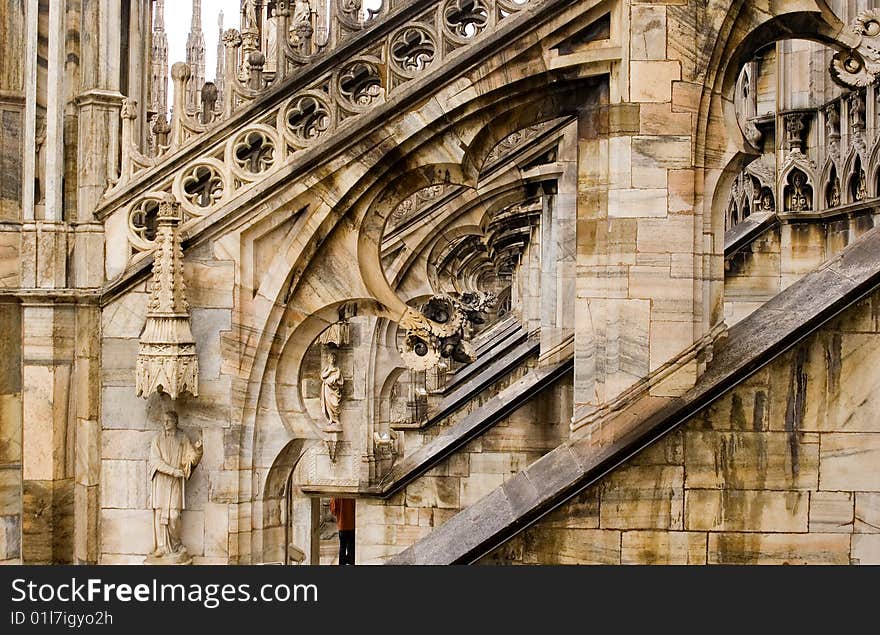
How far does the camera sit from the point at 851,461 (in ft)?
20.6

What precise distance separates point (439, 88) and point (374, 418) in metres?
12.2

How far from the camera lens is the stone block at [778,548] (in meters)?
6.30

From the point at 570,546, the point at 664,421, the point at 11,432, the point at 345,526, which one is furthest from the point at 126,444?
the point at 345,526

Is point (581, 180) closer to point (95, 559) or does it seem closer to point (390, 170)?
point (390, 170)

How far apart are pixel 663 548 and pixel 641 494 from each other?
294mm

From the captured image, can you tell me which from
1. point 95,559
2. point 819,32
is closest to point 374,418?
point 95,559

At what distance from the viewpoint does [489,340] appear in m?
19.8

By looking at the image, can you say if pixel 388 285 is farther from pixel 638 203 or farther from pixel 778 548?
pixel 778 548

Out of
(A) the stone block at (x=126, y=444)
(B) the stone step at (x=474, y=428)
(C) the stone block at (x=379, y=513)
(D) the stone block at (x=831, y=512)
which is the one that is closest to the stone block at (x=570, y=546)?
(D) the stone block at (x=831, y=512)

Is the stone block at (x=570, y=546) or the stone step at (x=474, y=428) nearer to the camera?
the stone block at (x=570, y=546)

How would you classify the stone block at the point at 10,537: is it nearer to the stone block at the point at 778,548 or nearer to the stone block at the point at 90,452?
the stone block at the point at 90,452

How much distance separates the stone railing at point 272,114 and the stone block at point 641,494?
103 inches

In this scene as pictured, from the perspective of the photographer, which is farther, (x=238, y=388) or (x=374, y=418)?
(x=374, y=418)

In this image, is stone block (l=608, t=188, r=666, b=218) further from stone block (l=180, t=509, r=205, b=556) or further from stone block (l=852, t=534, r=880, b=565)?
stone block (l=180, t=509, r=205, b=556)
